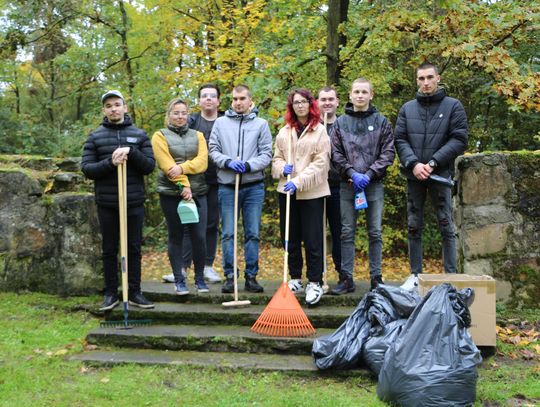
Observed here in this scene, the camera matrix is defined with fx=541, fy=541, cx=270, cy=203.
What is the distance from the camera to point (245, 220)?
4.79 metres

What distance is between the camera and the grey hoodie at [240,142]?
4.74m

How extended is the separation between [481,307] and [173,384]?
7.65 ft

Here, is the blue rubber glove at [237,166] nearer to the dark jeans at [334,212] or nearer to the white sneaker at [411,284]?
the dark jeans at [334,212]

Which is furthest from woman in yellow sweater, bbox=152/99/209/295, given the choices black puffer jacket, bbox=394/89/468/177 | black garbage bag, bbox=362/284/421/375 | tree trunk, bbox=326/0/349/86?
tree trunk, bbox=326/0/349/86

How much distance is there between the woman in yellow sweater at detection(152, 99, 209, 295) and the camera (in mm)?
4695

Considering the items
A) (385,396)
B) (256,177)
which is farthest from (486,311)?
(256,177)

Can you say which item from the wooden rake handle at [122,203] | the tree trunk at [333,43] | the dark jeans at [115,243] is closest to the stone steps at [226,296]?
the dark jeans at [115,243]

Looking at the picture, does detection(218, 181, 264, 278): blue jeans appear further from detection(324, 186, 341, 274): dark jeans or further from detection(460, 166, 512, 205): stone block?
detection(460, 166, 512, 205): stone block

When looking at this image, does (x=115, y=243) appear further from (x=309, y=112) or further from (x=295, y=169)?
(x=309, y=112)

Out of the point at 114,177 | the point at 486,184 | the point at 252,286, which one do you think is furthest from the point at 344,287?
the point at 114,177

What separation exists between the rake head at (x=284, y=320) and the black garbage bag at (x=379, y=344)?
574mm

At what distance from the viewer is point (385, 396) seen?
329 centimetres

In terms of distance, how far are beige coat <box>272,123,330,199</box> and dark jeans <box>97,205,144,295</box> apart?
1.27 metres

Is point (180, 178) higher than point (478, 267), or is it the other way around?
point (180, 178)
